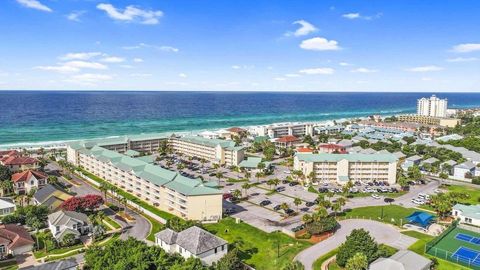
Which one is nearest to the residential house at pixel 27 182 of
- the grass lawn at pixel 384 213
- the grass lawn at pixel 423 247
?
the grass lawn at pixel 384 213

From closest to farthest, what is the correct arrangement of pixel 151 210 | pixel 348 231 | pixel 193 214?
pixel 348 231 → pixel 193 214 → pixel 151 210

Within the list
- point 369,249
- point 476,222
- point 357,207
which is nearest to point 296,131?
point 357,207

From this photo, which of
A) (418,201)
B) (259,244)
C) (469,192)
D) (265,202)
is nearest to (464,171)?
(469,192)

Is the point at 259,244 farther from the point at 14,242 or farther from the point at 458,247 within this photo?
the point at 14,242

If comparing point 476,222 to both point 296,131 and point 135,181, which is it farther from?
point 296,131

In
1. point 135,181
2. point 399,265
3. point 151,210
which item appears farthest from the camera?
point 135,181

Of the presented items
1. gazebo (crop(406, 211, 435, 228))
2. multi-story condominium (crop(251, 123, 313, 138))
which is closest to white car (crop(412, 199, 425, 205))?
gazebo (crop(406, 211, 435, 228))
